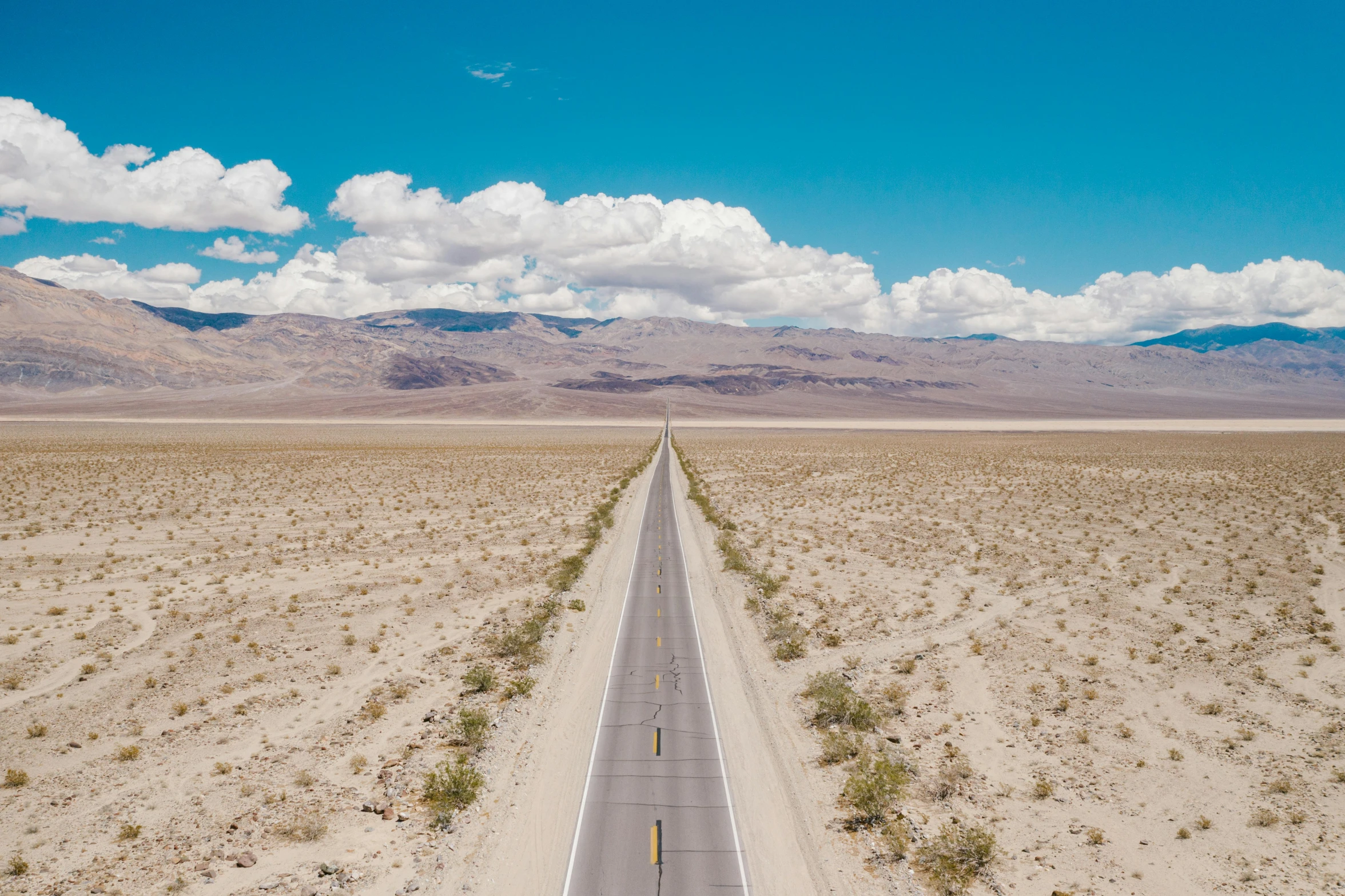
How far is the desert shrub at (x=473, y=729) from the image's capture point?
1566 cm

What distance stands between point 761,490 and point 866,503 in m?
11.0

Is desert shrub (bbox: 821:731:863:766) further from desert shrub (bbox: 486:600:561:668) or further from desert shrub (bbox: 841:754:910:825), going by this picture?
desert shrub (bbox: 486:600:561:668)

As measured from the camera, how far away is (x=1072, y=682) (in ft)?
64.0

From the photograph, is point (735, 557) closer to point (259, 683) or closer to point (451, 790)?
point (259, 683)

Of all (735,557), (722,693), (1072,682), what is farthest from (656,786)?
(735,557)

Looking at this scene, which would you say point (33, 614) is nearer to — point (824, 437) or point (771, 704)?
point (771, 704)

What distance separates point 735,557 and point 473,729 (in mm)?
17950

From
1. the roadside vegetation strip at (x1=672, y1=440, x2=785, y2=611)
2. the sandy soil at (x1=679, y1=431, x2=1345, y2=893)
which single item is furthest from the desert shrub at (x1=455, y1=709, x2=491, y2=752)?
the roadside vegetation strip at (x1=672, y1=440, x2=785, y2=611)

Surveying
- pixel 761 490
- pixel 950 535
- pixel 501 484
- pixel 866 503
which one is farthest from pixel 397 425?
pixel 950 535

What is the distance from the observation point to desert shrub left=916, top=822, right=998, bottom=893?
11516 mm

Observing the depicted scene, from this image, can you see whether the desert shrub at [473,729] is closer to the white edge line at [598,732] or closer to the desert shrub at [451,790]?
the desert shrub at [451,790]

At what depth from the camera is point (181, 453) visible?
82.9 metres

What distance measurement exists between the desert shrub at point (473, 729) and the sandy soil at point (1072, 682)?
6.74 metres

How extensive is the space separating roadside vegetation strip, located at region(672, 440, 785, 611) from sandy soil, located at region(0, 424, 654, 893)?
6266mm
